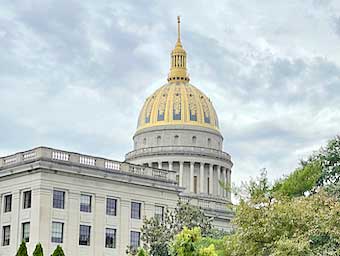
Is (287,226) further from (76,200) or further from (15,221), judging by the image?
(15,221)

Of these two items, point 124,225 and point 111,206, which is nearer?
point 111,206

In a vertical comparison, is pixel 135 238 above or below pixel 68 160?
below

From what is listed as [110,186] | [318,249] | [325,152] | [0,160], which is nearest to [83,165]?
[110,186]

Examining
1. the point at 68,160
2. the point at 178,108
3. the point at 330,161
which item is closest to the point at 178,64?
the point at 178,108

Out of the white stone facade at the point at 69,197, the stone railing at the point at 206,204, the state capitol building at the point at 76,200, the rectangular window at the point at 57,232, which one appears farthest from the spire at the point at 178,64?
the rectangular window at the point at 57,232

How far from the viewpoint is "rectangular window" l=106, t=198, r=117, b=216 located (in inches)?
2758

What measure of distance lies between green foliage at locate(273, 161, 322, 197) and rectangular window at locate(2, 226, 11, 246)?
26.6m

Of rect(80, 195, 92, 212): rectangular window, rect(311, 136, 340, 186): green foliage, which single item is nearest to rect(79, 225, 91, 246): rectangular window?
rect(80, 195, 92, 212): rectangular window

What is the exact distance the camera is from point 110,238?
6962 centimetres

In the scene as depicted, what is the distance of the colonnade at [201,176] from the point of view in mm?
108375

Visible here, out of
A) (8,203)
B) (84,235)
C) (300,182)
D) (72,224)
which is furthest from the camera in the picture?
(8,203)

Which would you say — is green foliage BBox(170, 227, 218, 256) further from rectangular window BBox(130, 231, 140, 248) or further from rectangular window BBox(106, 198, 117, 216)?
rectangular window BBox(130, 231, 140, 248)

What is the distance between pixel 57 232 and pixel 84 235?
9.07ft

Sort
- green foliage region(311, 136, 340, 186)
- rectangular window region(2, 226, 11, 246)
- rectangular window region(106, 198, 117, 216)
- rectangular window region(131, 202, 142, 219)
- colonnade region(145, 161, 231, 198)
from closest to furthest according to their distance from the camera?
green foliage region(311, 136, 340, 186) → rectangular window region(2, 226, 11, 246) → rectangular window region(106, 198, 117, 216) → rectangular window region(131, 202, 142, 219) → colonnade region(145, 161, 231, 198)
